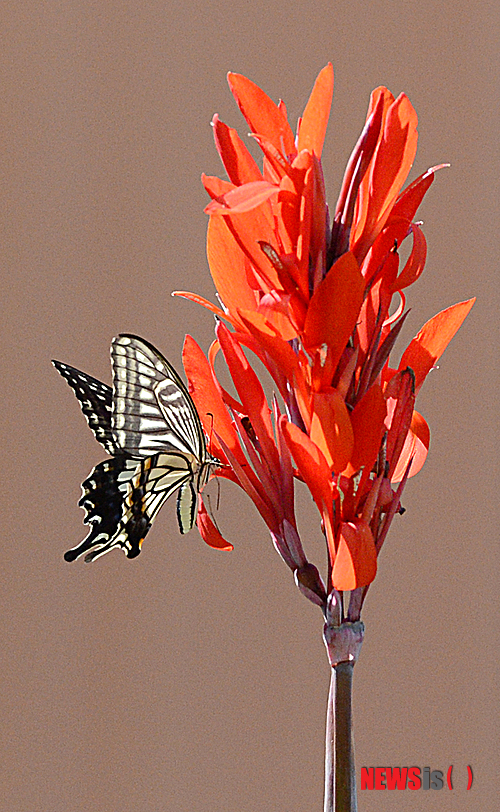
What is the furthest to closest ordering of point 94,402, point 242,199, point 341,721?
1. point 94,402
2. point 341,721
3. point 242,199

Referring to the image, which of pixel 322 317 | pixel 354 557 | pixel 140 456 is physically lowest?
pixel 354 557

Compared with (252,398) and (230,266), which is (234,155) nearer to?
(230,266)

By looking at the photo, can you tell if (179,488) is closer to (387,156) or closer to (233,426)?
(233,426)

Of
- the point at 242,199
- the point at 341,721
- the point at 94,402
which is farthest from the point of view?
the point at 94,402

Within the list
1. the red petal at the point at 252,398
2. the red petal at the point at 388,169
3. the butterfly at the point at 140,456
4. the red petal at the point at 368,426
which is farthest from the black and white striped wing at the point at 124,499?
the red petal at the point at 388,169

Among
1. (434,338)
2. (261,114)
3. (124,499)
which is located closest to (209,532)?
(124,499)

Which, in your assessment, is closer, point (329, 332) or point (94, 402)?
point (329, 332)

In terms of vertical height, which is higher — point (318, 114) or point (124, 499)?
point (318, 114)
